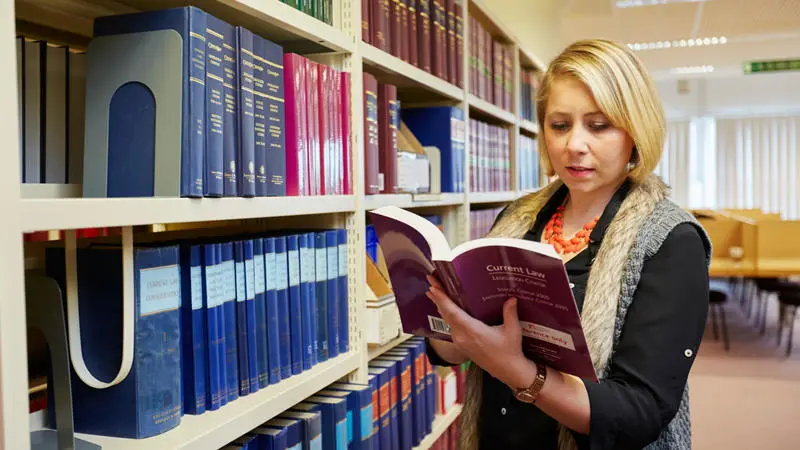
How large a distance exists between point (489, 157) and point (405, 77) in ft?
3.21

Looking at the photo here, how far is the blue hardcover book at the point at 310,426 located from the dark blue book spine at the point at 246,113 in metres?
0.52

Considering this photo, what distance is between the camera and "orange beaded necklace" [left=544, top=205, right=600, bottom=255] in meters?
1.28

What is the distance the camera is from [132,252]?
1.00 metres

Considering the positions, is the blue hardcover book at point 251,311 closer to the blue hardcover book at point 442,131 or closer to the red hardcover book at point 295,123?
the red hardcover book at point 295,123

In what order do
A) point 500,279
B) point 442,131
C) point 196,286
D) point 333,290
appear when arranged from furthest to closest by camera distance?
point 442,131, point 333,290, point 196,286, point 500,279

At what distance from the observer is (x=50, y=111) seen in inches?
42.9

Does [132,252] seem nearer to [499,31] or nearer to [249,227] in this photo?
[249,227]

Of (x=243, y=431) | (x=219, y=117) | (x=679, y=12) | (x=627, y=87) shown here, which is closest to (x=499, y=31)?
(x=627, y=87)

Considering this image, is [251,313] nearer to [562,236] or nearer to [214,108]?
[214,108]

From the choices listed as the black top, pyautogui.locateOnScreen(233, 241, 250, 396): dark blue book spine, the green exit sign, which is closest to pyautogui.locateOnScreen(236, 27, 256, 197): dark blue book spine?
pyautogui.locateOnScreen(233, 241, 250, 396): dark blue book spine

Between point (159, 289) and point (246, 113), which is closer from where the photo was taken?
point (159, 289)

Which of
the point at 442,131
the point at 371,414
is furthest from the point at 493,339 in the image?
the point at 442,131

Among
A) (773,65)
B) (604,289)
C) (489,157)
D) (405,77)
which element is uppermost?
(773,65)

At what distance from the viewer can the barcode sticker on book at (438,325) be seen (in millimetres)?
1121
